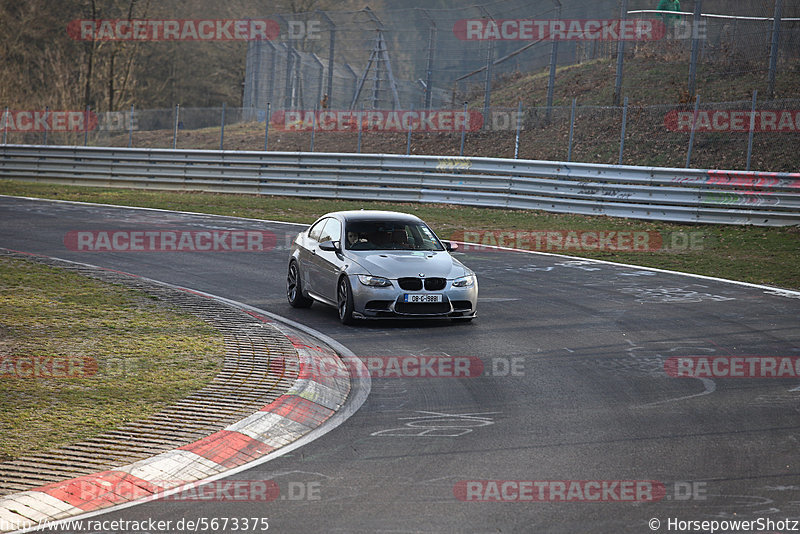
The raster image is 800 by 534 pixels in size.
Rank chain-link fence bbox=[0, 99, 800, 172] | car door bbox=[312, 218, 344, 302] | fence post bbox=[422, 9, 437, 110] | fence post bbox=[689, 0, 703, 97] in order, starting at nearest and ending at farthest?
car door bbox=[312, 218, 344, 302]
chain-link fence bbox=[0, 99, 800, 172]
fence post bbox=[689, 0, 703, 97]
fence post bbox=[422, 9, 437, 110]

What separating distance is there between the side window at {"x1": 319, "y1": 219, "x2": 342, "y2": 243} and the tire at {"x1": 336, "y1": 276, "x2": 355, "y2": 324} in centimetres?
95

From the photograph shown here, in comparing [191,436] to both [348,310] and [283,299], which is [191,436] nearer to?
[348,310]

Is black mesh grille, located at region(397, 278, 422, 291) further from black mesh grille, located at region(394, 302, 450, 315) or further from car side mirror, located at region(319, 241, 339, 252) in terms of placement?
car side mirror, located at region(319, 241, 339, 252)

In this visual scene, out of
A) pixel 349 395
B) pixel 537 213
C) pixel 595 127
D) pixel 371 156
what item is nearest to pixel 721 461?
pixel 349 395

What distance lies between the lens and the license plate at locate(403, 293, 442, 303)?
41.8ft

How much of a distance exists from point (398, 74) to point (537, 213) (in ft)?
46.5

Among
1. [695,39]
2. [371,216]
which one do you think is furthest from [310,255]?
[695,39]

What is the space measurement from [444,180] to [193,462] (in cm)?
2237

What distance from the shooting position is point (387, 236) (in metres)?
14.0

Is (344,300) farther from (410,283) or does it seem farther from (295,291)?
(295,291)

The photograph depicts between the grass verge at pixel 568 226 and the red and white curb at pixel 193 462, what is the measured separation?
34.2ft

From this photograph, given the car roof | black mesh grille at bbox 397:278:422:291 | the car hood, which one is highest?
the car roof

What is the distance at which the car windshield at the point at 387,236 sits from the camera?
1384 centimetres

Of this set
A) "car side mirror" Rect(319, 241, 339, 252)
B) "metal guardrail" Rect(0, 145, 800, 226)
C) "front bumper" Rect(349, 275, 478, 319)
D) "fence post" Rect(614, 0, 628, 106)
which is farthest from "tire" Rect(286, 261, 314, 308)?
"fence post" Rect(614, 0, 628, 106)
